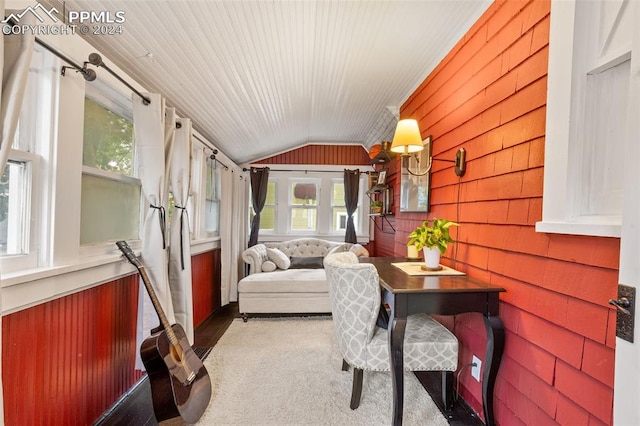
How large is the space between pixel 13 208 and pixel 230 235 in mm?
2766

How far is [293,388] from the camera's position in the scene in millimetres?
2062

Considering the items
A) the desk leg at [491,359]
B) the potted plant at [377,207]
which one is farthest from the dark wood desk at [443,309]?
the potted plant at [377,207]

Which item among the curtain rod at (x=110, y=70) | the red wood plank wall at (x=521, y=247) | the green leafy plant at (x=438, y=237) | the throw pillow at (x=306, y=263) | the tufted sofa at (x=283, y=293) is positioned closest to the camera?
the red wood plank wall at (x=521, y=247)

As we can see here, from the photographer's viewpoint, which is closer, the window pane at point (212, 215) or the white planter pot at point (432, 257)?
the white planter pot at point (432, 257)

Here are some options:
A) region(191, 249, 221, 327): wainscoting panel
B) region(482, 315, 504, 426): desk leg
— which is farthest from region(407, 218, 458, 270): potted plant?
region(191, 249, 221, 327): wainscoting panel

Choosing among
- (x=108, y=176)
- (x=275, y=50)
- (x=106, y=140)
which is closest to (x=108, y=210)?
(x=108, y=176)

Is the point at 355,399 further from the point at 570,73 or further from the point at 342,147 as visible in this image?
the point at 342,147

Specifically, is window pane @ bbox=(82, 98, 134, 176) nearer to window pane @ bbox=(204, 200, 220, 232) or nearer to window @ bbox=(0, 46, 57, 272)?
window @ bbox=(0, 46, 57, 272)

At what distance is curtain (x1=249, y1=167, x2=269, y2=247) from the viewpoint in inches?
199

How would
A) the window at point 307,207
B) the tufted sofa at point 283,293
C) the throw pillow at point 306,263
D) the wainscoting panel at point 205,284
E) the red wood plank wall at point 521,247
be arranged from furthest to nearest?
1. the window at point 307,207
2. the throw pillow at point 306,263
3. the tufted sofa at point 283,293
4. the wainscoting panel at point 205,284
5. the red wood plank wall at point 521,247

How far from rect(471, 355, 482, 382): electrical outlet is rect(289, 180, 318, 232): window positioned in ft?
12.6

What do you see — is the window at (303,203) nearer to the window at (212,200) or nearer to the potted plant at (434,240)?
the window at (212,200)

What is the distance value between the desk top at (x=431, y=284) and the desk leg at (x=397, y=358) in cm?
16

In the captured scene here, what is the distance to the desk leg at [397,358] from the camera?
1.49 metres
